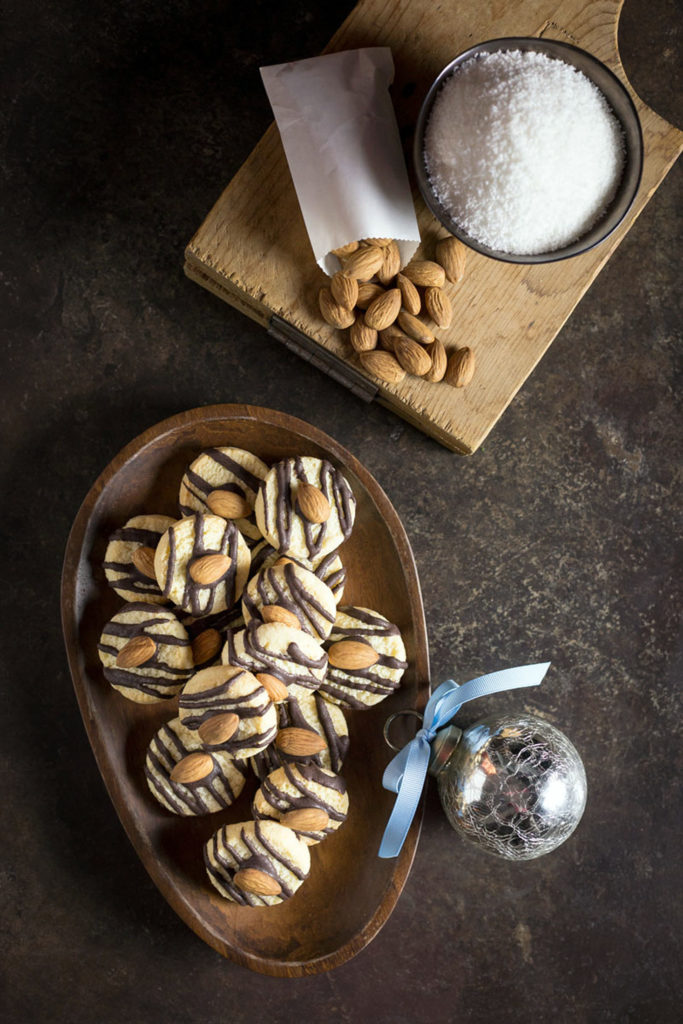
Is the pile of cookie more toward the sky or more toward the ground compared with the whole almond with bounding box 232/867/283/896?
more toward the sky

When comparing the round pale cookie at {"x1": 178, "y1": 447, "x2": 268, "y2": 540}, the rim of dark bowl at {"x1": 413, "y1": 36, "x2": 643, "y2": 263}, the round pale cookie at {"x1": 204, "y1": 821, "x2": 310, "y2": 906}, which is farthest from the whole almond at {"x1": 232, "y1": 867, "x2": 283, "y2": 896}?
the rim of dark bowl at {"x1": 413, "y1": 36, "x2": 643, "y2": 263}

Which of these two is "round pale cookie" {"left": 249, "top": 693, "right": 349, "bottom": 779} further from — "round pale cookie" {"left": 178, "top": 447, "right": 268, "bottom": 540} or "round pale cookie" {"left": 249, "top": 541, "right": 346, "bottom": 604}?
"round pale cookie" {"left": 178, "top": 447, "right": 268, "bottom": 540}

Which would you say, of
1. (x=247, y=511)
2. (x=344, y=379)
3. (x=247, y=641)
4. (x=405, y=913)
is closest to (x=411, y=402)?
(x=344, y=379)

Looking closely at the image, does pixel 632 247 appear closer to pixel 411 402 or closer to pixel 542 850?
pixel 411 402

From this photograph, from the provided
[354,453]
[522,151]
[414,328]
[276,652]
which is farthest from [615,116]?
[276,652]

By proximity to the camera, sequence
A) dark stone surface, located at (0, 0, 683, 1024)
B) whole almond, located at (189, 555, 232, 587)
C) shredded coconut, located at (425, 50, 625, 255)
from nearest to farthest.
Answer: shredded coconut, located at (425, 50, 625, 255), whole almond, located at (189, 555, 232, 587), dark stone surface, located at (0, 0, 683, 1024)
